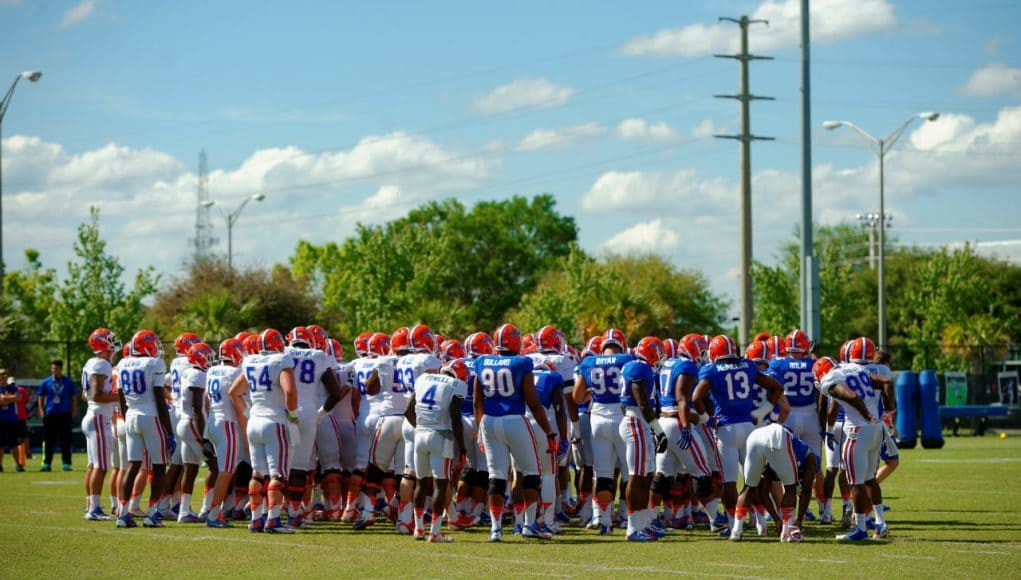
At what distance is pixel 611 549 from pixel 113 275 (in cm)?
2799

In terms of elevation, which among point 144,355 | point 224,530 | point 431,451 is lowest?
point 224,530

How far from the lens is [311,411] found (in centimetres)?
1502

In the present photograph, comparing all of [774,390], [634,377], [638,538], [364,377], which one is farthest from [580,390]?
[364,377]

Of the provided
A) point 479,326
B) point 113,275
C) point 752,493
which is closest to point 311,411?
point 752,493

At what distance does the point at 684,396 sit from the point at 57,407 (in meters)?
16.0

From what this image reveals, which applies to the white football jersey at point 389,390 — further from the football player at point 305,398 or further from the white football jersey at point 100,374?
the white football jersey at point 100,374

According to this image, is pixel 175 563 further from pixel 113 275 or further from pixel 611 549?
pixel 113 275

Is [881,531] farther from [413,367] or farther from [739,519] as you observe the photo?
[413,367]

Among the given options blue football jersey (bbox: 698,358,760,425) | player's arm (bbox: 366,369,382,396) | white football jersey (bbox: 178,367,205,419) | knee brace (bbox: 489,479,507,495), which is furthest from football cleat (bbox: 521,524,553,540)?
white football jersey (bbox: 178,367,205,419)

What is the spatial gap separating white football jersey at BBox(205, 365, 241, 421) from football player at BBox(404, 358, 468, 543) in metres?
2.66

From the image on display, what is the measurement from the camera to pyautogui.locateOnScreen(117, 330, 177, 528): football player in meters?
15.3

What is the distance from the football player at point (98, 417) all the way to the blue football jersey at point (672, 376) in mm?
6637

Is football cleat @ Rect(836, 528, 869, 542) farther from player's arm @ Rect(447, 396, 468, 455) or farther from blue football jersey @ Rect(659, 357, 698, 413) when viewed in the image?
player's arm @ Rect(447, 396, 468, 455)

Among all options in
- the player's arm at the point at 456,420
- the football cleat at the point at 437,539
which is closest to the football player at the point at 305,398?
the player's arm at the point at 456,420
